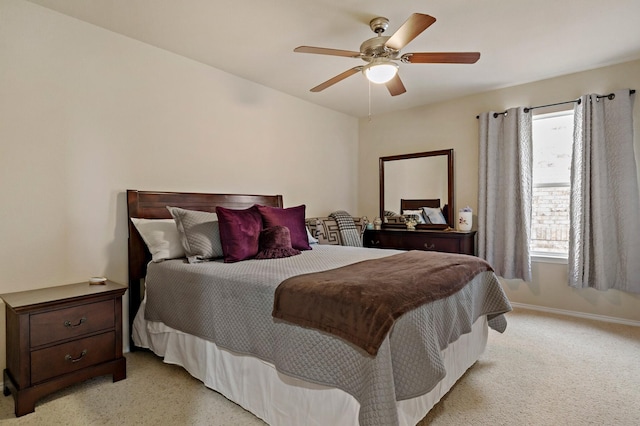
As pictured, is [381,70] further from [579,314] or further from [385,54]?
[579,314]

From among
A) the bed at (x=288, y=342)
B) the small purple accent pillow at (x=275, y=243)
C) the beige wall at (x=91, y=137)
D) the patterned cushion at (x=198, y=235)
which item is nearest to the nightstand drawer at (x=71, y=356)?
the bed at (x=288, y=342)

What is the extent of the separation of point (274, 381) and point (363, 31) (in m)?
2.53

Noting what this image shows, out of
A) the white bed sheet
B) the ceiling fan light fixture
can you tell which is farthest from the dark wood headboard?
the ceiling fan light fixture

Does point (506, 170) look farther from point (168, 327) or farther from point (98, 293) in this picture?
point (98, 293)

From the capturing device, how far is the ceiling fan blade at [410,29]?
184 cm

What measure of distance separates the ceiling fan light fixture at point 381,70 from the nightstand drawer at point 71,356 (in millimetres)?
2531

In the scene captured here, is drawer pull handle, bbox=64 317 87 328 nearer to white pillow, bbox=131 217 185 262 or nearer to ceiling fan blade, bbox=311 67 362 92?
white pillow, bbox=131 217 185 262

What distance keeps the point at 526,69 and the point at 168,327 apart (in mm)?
4058

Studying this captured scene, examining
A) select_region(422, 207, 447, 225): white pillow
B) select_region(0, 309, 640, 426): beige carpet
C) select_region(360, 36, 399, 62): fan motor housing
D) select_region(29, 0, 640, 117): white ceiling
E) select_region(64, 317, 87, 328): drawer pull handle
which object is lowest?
select_region(0, 309, 640, 426): beige carpet

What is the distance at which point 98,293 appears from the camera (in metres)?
2.13

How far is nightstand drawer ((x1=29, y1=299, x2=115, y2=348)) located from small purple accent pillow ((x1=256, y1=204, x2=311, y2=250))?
129 cm

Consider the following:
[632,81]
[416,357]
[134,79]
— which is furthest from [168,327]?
[632,81]

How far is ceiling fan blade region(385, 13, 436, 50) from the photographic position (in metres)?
1.84

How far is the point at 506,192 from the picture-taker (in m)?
3.83
